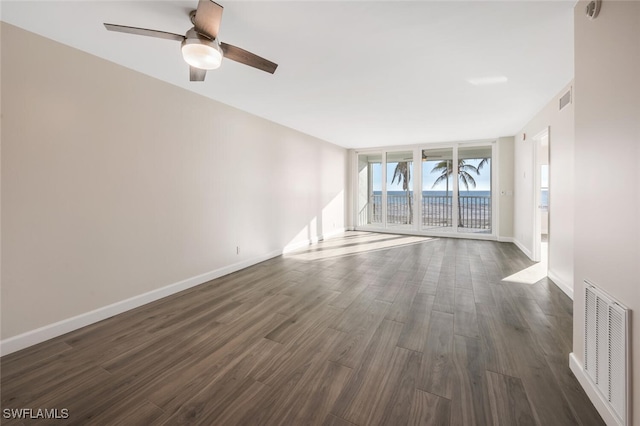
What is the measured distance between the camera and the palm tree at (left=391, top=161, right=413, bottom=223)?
7348 mm

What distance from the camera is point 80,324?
229 centimetres

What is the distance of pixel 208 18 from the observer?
1624 mm

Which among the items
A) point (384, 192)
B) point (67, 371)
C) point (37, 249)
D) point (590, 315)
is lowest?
point (67, 371)

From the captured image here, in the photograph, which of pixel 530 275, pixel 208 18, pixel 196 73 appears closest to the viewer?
pixel 208 18

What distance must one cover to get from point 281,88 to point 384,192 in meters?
5.03

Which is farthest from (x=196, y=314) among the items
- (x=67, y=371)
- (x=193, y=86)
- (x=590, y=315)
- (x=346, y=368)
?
(x=590, y=315)

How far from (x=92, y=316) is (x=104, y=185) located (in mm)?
1222

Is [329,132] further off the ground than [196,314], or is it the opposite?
[329,132]

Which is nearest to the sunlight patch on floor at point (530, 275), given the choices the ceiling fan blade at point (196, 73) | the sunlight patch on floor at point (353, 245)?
the sunlight patch on floor at point (353, 245)

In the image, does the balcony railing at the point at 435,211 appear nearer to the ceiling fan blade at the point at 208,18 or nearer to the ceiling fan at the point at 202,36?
the ceiling fan at the point at 202,36

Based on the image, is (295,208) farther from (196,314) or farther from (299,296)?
(196,314)

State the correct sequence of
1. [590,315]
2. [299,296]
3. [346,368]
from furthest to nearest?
1. [299,296]
2. [346,368]
3. [590,315]

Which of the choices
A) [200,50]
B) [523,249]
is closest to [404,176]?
[523,249]

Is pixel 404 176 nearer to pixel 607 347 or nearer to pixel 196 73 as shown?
pixel 196 73
